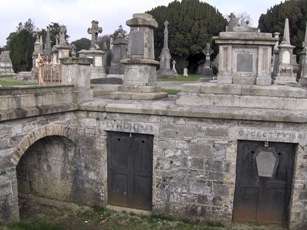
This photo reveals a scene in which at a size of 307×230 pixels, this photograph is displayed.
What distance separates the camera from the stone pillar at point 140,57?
10.3 meters

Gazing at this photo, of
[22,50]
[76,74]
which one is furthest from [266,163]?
[22,50]

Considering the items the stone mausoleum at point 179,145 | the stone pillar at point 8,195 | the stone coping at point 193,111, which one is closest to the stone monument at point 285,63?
the stone mausoleum at point 179,145

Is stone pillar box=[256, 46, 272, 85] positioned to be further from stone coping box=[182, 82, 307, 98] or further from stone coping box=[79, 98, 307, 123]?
stone coping box=[79, 98, 307, 123]

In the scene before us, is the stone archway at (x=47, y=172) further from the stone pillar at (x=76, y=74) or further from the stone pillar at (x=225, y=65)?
the stone pillar at (x=225, y=65)

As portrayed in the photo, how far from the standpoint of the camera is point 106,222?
893cm

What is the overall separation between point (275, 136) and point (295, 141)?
450 millimetres

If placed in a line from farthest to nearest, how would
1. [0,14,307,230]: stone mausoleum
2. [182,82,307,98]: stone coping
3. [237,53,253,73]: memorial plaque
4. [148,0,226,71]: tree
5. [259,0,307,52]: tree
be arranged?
[148,0,226,71]: tree → [259,0,307,52]: tree → [237,53,253,73]: memorial plaque → [182,82,307,98]: stone coping → [0,14,307,230]: stone mausoleum

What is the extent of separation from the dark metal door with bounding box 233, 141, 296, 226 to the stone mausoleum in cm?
2

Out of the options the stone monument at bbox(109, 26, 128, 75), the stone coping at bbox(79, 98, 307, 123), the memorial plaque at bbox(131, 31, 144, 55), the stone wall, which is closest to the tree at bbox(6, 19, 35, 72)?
the stone monument at bbox(109, 26, 128, 75)

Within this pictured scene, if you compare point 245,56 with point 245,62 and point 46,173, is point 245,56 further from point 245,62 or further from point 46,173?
point 46,173

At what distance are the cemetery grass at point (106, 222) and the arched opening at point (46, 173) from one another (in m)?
0.84

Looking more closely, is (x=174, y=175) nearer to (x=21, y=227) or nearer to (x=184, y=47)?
(x=21, y=227)

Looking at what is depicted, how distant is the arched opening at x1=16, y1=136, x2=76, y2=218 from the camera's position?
→ 31.9 feet

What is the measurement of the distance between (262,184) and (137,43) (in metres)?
5.25
